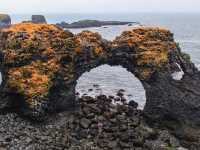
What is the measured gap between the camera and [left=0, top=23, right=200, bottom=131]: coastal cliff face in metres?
47.1

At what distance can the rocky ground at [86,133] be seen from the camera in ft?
138

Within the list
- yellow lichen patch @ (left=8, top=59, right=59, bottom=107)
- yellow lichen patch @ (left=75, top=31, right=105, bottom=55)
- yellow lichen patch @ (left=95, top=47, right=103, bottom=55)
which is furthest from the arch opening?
yellow lichen patch @ (left=8, top=59, right=59, bottom=107)

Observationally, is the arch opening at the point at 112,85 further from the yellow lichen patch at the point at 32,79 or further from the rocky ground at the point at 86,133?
the yellow lichen patch at the point at 32,79

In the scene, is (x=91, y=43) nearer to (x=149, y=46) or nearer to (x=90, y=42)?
(x=90, y=42)

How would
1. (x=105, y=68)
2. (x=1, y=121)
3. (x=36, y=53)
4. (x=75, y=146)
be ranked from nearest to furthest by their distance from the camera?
(x=75, y=146) < (x=1, y=121) < (x=36, y=53) < (x=105, y=68)

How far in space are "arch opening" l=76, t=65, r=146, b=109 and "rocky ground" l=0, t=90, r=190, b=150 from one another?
11408mm

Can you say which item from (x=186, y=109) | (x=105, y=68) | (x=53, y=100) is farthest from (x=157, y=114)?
(x=105, y=68)

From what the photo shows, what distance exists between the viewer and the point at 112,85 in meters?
71.8

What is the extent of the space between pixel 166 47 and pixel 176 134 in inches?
390

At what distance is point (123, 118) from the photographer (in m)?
47.5

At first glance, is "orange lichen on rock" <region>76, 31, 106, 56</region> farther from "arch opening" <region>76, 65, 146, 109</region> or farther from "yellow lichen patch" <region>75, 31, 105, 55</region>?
"arch opening" <region>76, 65, 146, 109</region>

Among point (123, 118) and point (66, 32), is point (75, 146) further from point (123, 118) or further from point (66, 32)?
point (66, 32)

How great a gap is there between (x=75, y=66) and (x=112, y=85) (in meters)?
22.6

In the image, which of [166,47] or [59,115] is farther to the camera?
[166,47]
